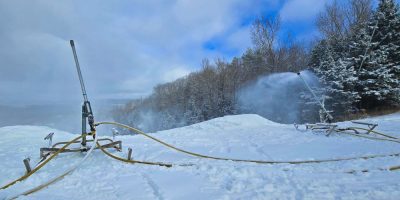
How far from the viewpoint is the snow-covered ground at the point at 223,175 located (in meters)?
3.35

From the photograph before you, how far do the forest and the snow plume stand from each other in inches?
6.7

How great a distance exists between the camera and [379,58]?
1794 cm

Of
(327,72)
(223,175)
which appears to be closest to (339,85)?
(327,72)

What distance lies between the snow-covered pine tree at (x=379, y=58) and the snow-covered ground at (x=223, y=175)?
13872 mm

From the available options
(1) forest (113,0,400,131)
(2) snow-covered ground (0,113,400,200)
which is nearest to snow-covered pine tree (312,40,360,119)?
(1) forest (113,0,400,131)

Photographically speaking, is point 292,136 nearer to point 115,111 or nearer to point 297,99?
point 297,99

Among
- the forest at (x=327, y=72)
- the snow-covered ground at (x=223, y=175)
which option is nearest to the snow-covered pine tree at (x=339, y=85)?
the forest at (x=327, y=72)

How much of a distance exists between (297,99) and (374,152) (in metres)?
20.4

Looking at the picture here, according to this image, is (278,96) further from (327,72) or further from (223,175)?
(223,175)

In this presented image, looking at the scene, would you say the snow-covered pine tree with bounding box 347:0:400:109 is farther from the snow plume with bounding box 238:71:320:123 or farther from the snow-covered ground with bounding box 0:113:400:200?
the snow-covered ground with bounding box 0:113:400:200

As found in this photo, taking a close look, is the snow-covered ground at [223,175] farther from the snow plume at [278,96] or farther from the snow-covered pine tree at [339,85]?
the snow plume at [278,96]

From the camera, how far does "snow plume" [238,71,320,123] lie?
24269mm

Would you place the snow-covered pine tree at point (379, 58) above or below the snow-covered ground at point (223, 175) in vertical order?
above

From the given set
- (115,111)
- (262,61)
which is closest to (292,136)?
(262,61)
